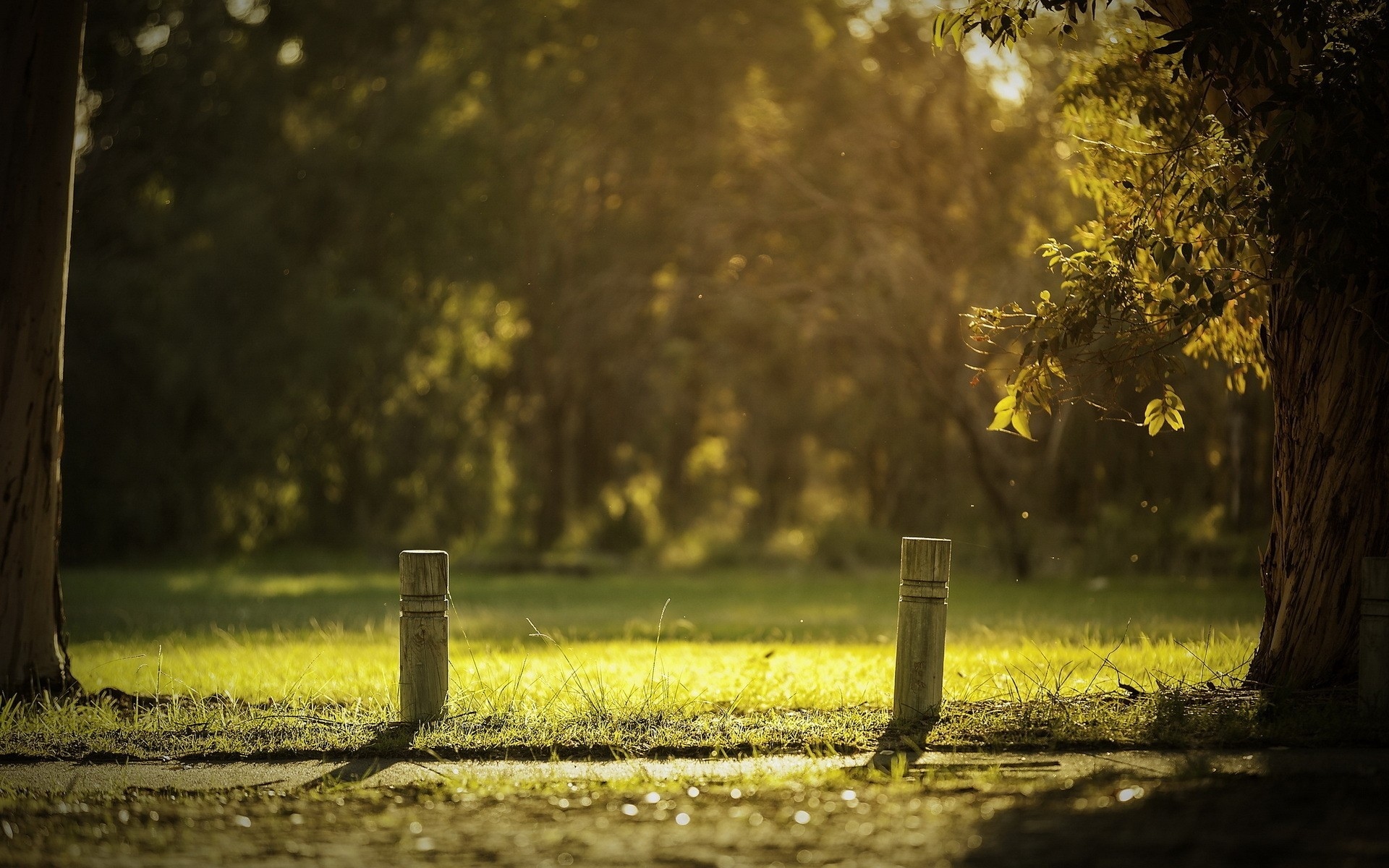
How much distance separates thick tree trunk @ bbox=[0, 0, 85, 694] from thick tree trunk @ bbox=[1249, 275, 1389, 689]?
25.4ft

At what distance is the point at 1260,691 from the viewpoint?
8203 millimetres

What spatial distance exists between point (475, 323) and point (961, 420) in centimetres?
1395

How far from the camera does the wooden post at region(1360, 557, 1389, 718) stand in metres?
7.52

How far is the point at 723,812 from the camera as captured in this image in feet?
18.9

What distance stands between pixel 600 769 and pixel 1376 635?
438 centimetres

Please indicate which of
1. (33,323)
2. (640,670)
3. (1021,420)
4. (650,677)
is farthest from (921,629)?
(33,323)

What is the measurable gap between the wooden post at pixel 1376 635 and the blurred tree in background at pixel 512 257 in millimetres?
14817

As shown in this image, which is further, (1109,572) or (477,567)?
(477,567)

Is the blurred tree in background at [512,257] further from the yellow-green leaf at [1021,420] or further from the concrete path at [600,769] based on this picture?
the concrete path at [600,769]

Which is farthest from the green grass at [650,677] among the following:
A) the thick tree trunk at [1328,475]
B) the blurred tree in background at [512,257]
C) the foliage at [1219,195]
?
the blurred tree in background at [512,257]

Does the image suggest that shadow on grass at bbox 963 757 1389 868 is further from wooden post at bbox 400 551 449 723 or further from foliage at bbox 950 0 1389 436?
wooden post at bbox 400 551 449 723

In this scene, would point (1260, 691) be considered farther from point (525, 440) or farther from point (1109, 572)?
point (525, 440)

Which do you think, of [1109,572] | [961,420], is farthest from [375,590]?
[1109,572]

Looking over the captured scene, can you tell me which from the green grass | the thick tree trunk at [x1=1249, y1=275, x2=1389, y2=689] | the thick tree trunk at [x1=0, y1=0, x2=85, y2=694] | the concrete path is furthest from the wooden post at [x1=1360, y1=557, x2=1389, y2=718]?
the thick tree trunk at [x1=0, y1=0, x2=85, y2=694]
